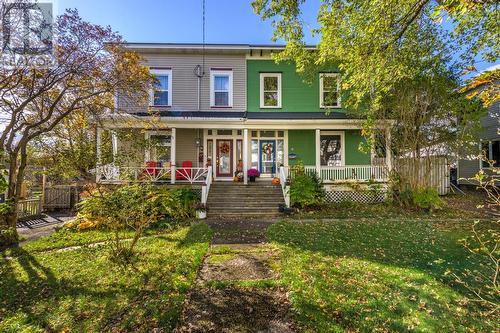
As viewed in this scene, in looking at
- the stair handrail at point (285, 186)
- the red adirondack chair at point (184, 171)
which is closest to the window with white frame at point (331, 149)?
the stair handrail at point (285, 186)

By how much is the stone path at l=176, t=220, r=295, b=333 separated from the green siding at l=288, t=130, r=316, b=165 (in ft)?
27.8

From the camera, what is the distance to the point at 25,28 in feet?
18.2

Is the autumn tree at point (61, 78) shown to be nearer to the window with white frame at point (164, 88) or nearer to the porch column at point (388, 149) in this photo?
the window with white frame at point (164, 88)

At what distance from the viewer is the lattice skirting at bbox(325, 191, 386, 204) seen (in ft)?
37.7

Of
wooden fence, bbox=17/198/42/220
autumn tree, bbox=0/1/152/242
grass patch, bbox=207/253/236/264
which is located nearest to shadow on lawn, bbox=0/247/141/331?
autumn tree, bbox=0/1/152/242

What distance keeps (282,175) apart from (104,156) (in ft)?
23.6

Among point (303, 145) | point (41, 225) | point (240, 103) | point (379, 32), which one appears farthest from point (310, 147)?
point (41, 225)

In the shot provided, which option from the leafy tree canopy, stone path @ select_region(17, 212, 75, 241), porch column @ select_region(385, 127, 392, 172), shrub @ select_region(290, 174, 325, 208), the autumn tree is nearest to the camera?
the leafy tree canopy

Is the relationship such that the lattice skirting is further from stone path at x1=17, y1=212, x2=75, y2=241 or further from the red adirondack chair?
stone path at x1=17, y1=212, x2=75, y2=241

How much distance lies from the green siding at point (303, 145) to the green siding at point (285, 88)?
1313mm

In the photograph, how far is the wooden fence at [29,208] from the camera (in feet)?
31.9

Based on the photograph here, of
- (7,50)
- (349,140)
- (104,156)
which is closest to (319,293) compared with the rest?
(104,156)

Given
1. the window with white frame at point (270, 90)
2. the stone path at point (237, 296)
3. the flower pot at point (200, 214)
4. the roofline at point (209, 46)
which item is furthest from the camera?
the window with white frame at point (270, 90)

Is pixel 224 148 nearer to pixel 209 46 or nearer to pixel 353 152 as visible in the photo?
pixel 209 46
